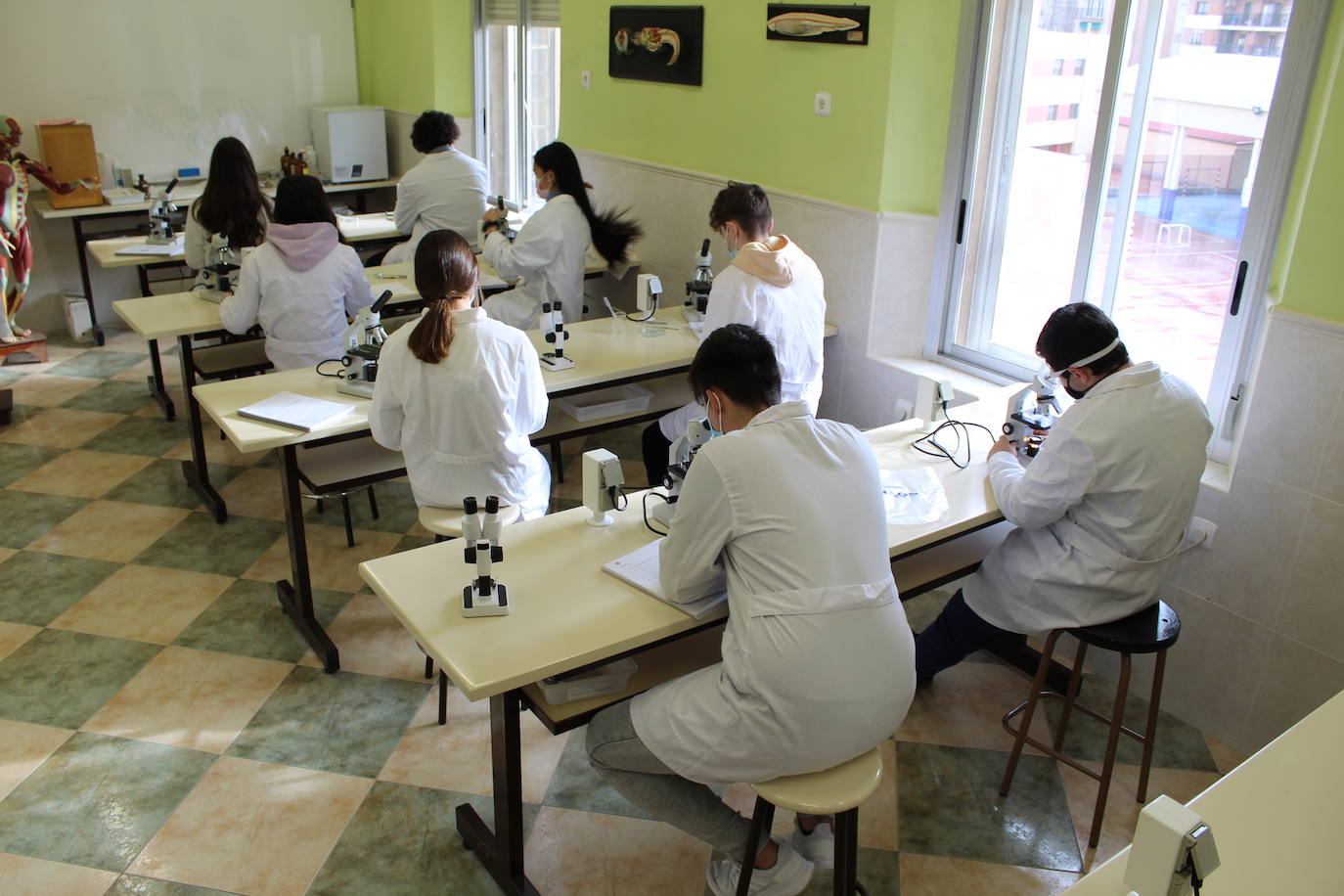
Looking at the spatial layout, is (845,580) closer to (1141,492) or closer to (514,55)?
(1141,492)

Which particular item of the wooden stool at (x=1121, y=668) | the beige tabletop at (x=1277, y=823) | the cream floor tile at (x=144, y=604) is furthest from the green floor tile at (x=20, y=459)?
the beige tabletop at (x=1277, y=823)

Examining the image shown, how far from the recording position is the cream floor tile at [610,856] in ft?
8.54

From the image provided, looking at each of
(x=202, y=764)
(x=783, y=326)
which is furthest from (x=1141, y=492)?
(x=202, y=764)

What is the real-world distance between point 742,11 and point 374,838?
11.7 feet

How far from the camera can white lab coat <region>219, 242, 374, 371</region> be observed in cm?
408

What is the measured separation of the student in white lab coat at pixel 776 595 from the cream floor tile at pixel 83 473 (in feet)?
10.8

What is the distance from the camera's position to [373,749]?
3.03 m

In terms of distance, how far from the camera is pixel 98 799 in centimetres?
280

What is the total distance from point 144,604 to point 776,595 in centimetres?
262

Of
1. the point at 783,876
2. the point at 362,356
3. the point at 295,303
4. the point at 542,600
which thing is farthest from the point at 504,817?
the point at 295,303

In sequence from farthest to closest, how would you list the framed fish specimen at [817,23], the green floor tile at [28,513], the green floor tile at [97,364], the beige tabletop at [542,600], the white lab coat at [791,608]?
the green floor tile at [97,364], the green floor tile at [28,513], the framed fish specimen at [817,23], the beige tabletop at [542,600], the white lab coat at [791,608]

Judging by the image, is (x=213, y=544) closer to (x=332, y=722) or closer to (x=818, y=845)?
(x=332, y=722)

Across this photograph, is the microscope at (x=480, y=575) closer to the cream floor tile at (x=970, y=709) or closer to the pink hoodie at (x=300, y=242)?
the cream floor tile at (x=970, y=709)

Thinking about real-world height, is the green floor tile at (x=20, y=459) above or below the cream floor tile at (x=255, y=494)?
above
